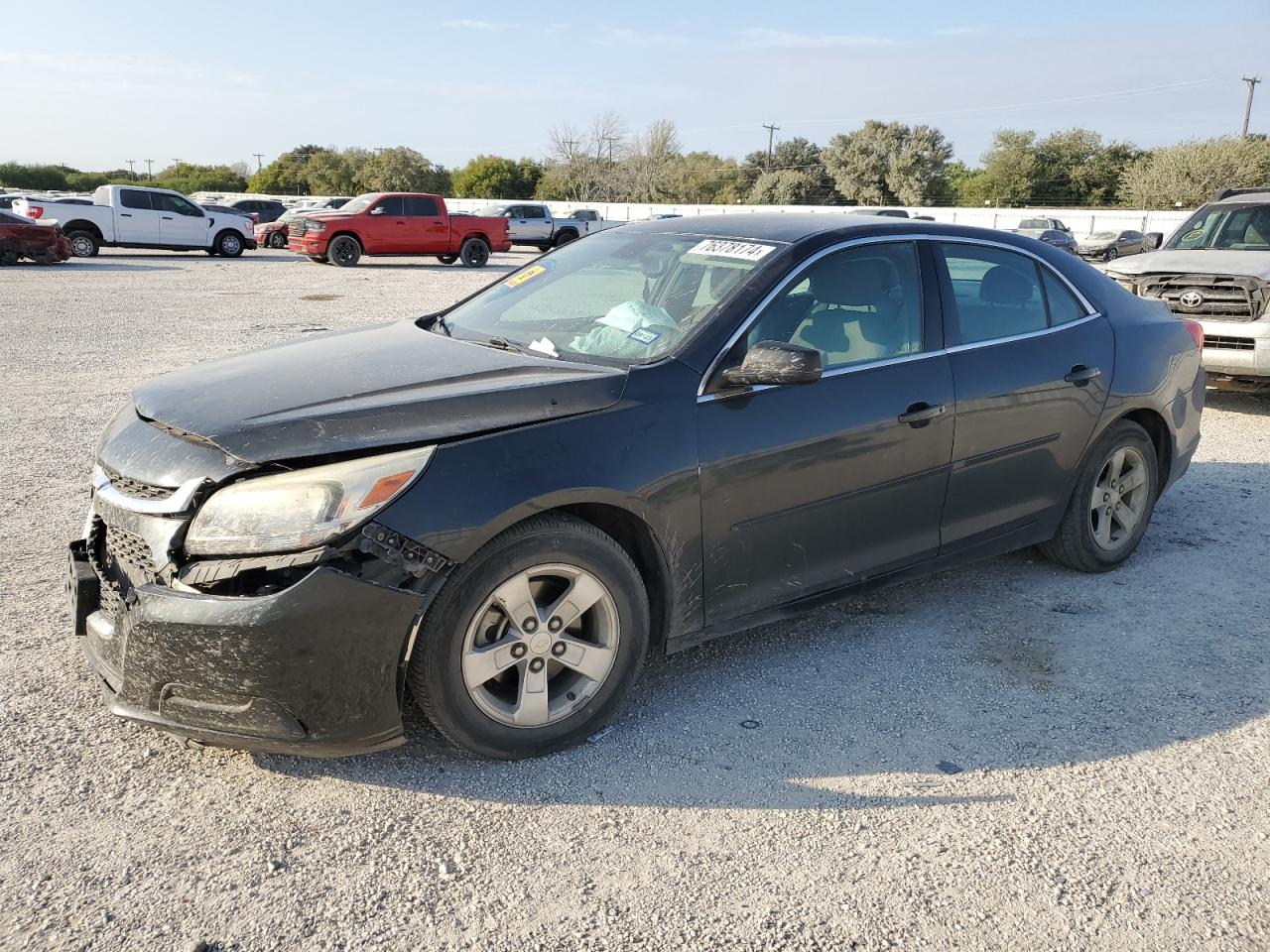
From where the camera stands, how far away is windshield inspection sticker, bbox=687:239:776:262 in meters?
3.81

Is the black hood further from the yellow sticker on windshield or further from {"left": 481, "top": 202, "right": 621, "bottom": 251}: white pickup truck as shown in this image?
{"left": 481, "top": 202, "right": 621, "bottom": 251}: white pickup truck

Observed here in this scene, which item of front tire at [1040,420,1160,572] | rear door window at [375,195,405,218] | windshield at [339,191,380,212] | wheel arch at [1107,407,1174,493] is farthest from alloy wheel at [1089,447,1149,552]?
windshield at [339,191,380,212]

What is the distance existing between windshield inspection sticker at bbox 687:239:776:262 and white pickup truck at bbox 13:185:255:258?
77.6 feet

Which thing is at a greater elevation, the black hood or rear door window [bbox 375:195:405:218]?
rear door window [bbox 375:195:405:218]

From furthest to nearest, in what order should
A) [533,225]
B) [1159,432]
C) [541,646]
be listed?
[533,225]
[1159,432]
[541,646]

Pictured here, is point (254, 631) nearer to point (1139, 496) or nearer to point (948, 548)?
point (948, 548)

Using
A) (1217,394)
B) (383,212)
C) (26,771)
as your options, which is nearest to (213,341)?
(26,771)

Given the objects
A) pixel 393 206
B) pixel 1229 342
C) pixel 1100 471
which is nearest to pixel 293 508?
pixel 1100 471

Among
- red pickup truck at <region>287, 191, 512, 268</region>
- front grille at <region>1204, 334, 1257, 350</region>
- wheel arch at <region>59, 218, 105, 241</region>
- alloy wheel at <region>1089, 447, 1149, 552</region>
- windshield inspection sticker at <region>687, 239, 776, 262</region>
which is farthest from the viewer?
red pickup truck at <region>287, 191, 512, 268</region>

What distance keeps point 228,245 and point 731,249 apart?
25696mm

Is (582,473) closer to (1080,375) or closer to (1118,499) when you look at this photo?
(1080,375)

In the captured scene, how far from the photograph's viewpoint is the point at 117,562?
297cm

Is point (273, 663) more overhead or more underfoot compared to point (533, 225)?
more underfoot

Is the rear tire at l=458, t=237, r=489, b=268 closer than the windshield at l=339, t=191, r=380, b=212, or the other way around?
the windshield at l=339, t=191, r=380, b=212
